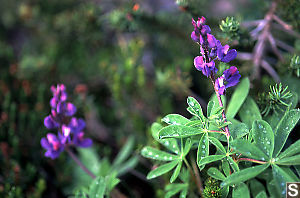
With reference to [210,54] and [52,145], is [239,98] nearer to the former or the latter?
[210,54]

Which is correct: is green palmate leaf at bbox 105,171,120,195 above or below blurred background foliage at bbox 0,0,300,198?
below

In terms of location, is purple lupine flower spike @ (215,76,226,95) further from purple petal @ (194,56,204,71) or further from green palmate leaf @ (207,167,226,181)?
green palmate leaf @ (207,167,226,181)

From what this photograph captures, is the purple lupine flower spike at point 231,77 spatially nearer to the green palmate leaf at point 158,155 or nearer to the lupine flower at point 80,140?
the green palmate leaf at point 158,155

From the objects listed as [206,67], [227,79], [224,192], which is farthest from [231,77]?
[224,192]

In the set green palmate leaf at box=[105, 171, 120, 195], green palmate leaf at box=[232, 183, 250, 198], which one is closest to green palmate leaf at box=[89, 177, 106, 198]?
green palmate leaf at box=[105, 171, 120, 195]

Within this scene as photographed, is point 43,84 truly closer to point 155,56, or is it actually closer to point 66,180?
point 66,180

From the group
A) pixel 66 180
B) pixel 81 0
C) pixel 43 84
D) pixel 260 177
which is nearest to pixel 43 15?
pixel 81 0
